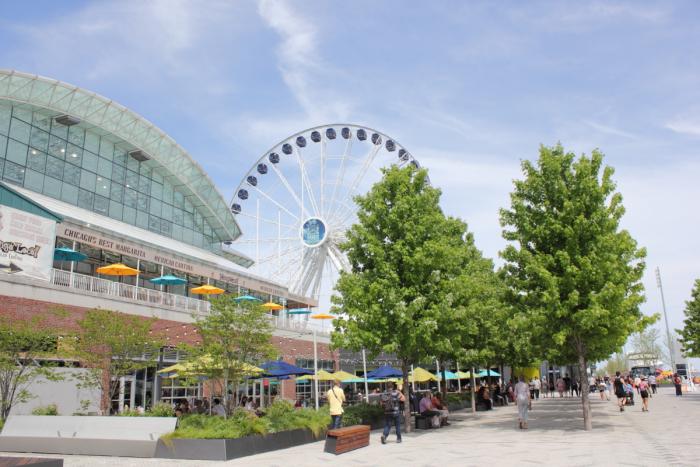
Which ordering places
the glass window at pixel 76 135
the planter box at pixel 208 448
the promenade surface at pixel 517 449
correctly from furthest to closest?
1. the glass window at pixel 76 135
2. the planter box at pixel 208 448
3. the promenade surface at pixel 517 449

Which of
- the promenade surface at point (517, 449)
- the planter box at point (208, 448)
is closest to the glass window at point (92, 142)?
the promenade surface at point (517, 449)

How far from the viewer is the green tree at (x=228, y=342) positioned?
1588cm

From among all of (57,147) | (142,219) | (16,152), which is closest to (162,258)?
(142,219)

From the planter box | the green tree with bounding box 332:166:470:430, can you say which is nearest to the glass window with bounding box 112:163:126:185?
the green tree with bounding box 332:166:470:430

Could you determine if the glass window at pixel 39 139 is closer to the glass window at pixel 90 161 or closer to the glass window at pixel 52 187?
the glass window at pixel 52 187

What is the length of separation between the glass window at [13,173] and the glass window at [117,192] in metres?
5.77

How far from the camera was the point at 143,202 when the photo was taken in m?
35.3

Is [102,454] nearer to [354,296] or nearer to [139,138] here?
[354,296]

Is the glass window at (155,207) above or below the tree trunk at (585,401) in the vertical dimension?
above

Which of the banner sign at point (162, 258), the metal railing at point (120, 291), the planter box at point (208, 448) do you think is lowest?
the planter box at point (208, 448)

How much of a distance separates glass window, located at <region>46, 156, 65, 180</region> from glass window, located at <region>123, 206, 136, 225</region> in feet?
15.2

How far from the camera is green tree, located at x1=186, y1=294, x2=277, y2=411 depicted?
15.9 meters

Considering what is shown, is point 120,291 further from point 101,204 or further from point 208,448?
point 208,448

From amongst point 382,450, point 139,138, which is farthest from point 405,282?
point 139,138
